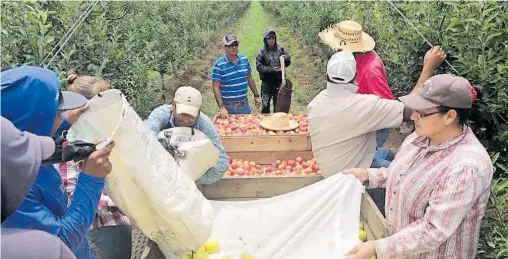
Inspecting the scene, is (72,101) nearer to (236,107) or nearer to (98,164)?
(98,164)

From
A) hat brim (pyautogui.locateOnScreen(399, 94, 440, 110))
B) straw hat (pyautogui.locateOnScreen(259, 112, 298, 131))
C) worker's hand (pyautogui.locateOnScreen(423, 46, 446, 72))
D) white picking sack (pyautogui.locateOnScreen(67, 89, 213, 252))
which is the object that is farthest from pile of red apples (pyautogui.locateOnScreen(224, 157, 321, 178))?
hat brim (pyautogui.locateOnScreen(399, 94, 440, 110))

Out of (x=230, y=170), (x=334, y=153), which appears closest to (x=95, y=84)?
(x=334, y=153)

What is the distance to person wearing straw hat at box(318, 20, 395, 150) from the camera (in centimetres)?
410

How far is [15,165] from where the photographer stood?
4.30 ft

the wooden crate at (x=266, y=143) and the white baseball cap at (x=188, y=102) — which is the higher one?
the white baseball cap at (x=188, y=102)

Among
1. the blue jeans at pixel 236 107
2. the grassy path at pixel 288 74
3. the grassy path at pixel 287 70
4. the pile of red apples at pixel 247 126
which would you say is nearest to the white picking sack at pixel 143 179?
the pile of red apples at pixel 247 126

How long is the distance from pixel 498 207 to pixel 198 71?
39.2ft

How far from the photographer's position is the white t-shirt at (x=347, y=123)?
341 centimetres

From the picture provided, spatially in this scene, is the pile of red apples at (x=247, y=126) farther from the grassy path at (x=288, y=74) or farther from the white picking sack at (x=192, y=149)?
the grassy path at (x=288, y=74)

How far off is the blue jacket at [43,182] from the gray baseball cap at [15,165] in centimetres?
46

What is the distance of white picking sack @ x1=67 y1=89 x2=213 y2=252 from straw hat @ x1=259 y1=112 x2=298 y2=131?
276 centimetres

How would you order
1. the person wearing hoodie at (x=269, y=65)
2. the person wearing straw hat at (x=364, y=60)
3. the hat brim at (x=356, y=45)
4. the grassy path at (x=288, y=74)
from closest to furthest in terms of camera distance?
the person wearing straw hat at (x=364, y=60) → the hat brim at (x=356, y=45) → the person wearing hoodie at (x=269, y=65) → the grassy path at (x=288, y=74)

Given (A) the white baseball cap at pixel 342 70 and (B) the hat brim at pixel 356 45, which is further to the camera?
(B) the hat brim at pixel 356 45

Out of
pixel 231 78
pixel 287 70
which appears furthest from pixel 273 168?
pixel 287 70
